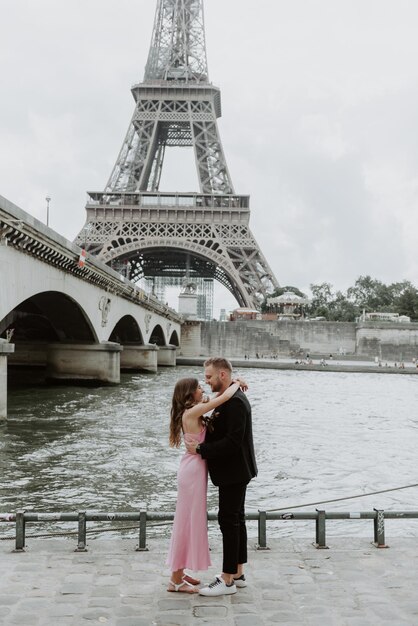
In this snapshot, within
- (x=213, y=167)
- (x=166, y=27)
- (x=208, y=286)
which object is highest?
(x=166, y=27)

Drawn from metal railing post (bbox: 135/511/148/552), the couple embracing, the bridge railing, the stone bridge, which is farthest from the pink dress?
the bridge railing

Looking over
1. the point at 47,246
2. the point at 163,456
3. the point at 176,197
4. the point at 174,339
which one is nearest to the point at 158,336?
the point at 174,339

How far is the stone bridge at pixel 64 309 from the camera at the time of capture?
17938mm

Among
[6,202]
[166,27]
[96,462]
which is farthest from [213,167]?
[96,462]

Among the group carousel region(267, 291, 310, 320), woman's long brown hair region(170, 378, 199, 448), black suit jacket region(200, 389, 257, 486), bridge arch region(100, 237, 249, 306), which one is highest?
bridge arch region(100, 237, 249, 306)

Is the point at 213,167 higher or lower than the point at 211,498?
higher

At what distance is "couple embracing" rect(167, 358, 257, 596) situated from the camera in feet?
16.4

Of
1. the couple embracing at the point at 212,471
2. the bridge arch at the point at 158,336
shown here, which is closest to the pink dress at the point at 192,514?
the couple embracing at the point at 212,471

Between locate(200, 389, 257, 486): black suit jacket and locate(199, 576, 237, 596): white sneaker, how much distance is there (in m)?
0.75

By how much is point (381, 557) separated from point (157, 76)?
84.9 meters

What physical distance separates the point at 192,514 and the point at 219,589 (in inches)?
22.9

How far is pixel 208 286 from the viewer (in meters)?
130

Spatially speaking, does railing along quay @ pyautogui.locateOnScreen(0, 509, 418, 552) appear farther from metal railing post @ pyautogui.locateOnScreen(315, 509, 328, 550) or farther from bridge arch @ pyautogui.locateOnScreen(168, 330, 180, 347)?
bridge arch @ pyautogui.locateOnScreen(168, 330, 180, 347)

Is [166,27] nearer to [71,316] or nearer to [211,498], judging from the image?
[71,316]
